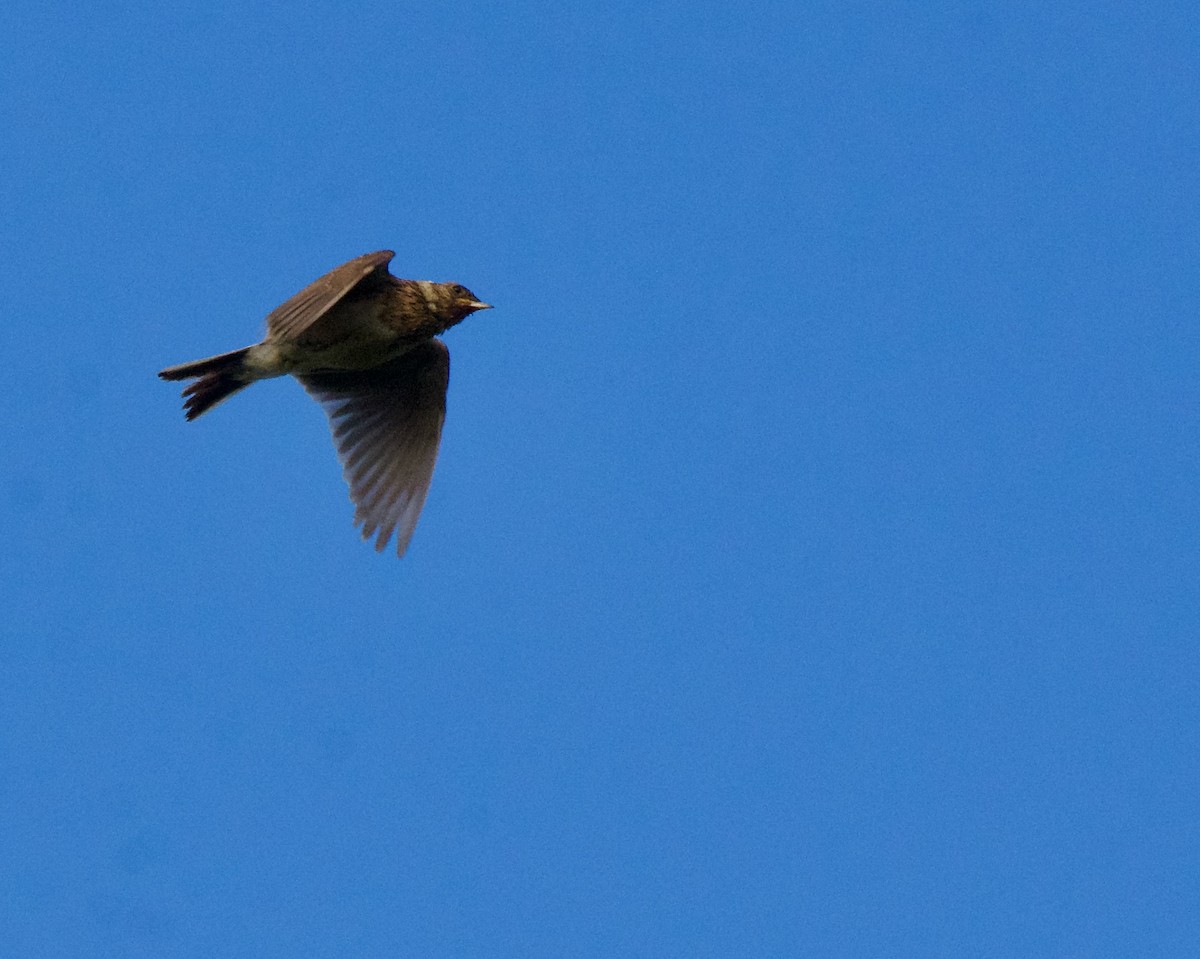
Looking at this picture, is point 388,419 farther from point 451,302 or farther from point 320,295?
point 320,295

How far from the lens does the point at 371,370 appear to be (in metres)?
13.8

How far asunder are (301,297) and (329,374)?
74.9 inches

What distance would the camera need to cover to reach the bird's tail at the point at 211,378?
12.6 meters

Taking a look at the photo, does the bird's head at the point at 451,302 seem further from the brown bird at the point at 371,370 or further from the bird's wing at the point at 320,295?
the bird's wing at the point at 320,295

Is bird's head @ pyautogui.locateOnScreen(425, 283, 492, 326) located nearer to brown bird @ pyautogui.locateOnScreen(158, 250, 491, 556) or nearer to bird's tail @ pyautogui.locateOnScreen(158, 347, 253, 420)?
brown bird @ pyautogui.locateOnScreen(158, 250, 491, 556)

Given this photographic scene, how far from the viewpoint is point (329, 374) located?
13.8 m

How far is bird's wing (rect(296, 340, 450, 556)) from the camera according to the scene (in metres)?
13.6

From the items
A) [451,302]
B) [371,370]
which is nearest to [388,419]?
[371,370]

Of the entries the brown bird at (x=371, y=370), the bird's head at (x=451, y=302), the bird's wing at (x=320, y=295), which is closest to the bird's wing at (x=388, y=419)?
the brown bird at (x=371, y=370)

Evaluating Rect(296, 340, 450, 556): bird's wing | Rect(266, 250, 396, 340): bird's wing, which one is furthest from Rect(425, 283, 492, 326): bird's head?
Rect(296, 340, 450, 556): bird's wing

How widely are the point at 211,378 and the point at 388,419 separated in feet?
5.23

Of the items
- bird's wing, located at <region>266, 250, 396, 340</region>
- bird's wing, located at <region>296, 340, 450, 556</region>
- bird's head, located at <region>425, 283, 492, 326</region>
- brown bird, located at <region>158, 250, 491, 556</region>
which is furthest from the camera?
bird's wing, located at <region>296, 340, 450, 556</region>

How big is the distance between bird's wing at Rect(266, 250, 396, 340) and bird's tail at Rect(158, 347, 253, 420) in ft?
1.63

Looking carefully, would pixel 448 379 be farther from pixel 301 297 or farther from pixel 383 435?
pixel 301 297
